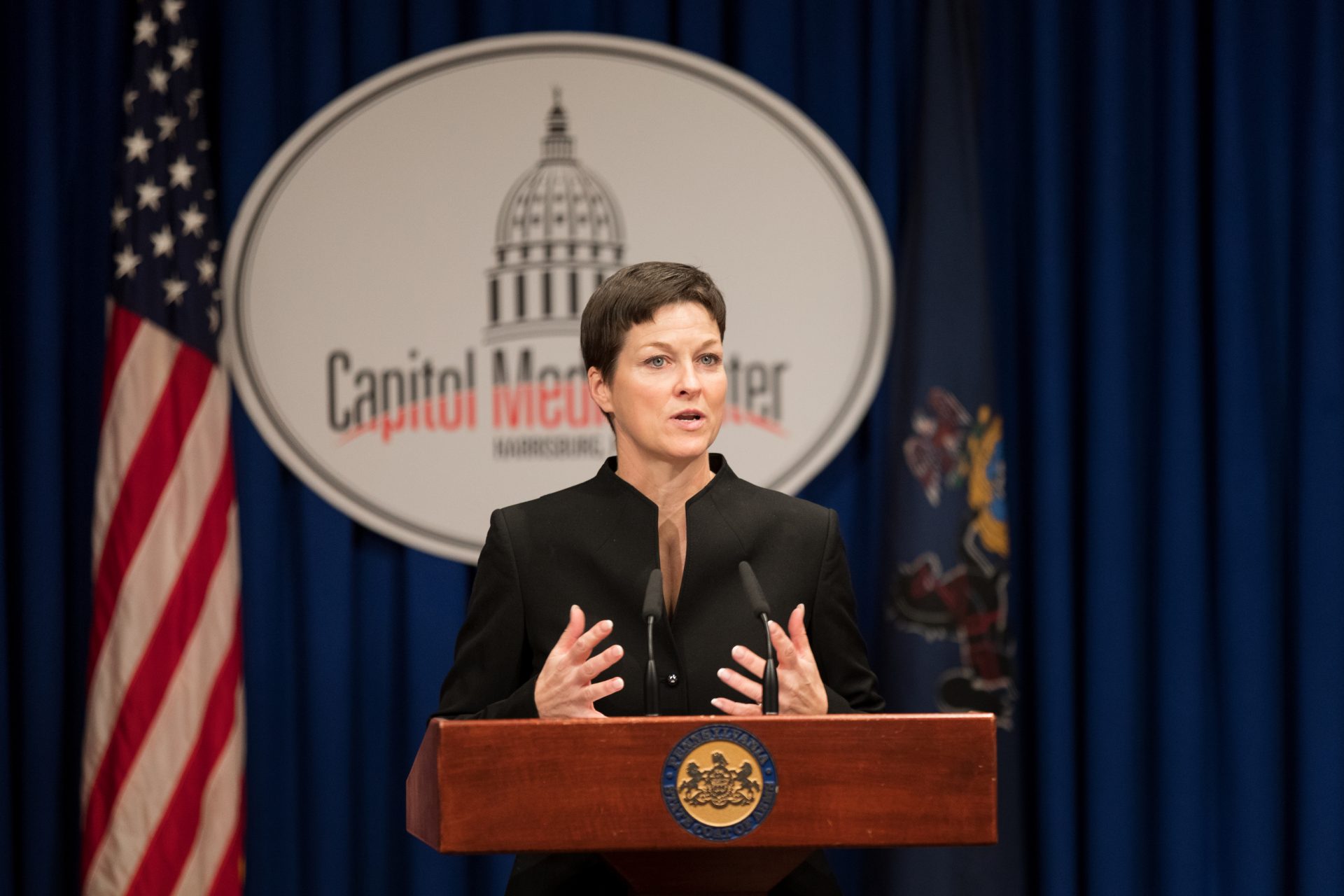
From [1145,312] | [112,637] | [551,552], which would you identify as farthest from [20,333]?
[1145,312]

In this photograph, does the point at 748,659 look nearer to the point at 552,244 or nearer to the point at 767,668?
the point at 767,668

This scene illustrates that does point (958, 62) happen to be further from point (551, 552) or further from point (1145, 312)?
point (551, 552)

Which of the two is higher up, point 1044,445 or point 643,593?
point 1044,445

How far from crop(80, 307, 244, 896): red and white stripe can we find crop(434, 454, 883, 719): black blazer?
151 centimetres

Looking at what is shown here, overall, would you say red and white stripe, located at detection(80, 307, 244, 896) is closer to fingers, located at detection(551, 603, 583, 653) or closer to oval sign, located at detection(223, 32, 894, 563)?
oval sign, located at detection(223, 32, 894, 563)

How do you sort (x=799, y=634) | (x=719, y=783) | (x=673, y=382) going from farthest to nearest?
(x=673, y=382) → (x=799, y=634) → (x=719, y=783)

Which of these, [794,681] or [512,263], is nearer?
[794,681]

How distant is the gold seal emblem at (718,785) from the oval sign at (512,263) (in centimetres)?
189

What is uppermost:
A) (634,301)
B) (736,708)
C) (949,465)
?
(634,301)

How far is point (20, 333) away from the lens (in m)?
3.50

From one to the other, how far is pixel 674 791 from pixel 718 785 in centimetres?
5

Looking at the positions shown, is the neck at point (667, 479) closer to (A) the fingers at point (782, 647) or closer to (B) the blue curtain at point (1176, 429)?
(A) the fingers at point (782, 647)

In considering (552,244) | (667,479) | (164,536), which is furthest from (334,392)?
(667,479)

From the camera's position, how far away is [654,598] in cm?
173
